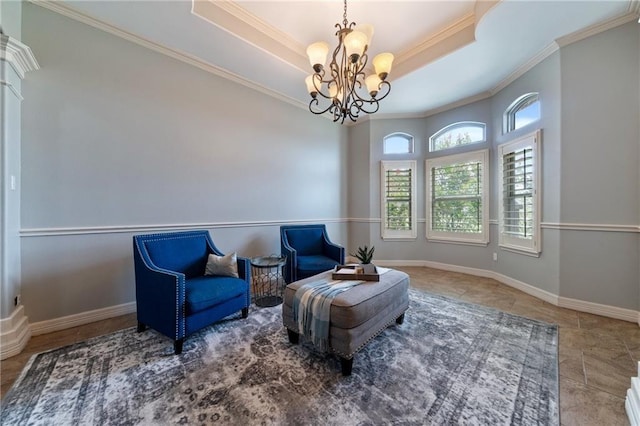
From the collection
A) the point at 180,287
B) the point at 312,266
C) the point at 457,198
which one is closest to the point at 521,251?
the point at 457,198

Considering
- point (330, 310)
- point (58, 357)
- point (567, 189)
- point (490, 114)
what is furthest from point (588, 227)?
point (58, 357)

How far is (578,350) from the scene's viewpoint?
2.05 meters

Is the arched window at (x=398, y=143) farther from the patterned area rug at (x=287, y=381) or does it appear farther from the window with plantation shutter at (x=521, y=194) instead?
the patterned area rug at (x=287, y=381)

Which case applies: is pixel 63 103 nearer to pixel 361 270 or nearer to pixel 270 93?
pixel 270 93

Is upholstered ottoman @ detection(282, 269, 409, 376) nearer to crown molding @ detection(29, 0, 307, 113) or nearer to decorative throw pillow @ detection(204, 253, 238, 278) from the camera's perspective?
decorative throw pillow @ detection(204, 253, 238, 278)

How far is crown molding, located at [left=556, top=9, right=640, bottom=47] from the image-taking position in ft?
7.83

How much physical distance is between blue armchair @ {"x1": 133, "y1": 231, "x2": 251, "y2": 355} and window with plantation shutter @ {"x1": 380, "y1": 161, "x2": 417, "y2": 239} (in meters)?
3.30

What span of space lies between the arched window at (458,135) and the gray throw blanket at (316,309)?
12.4ft

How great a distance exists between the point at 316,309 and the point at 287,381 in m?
0.50

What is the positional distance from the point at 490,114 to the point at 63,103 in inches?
221

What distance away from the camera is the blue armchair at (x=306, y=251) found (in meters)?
3.31

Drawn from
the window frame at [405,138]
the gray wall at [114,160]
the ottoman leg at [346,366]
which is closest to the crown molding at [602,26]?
the window frame at [405,138]

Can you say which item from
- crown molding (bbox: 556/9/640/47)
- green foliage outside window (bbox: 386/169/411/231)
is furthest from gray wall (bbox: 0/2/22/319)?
crown molding (bbox: 556/9/640/47)

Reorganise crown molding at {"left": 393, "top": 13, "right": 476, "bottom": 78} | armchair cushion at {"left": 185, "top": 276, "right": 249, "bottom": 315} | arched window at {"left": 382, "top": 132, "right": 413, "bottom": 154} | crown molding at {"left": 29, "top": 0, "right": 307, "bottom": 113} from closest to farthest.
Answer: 1. armchair cushion at {"left": 185, "top": 276, "right": 249, "bottom": 315}
2. crown molding at {"left": 29, "top": 0, "right": 307, "bottom": 113}
3. crown molding at {"left": 393, "top": 13, "right": 476, "bottom": 78}
4. arched window at {"left": 382, "top": 132, "right": 413, "bottom": 154}
